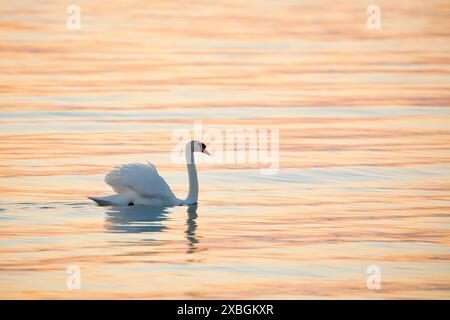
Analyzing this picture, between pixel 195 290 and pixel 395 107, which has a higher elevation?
pixel 395 107

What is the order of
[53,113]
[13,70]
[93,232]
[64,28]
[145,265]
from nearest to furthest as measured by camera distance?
[145,265]
[93,232]
[53,113]
[13,70]
[64,28]

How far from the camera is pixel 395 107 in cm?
2656

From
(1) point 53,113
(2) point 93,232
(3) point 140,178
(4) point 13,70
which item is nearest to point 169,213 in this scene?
(3) point 140,178

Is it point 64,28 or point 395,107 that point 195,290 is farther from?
point 64,28

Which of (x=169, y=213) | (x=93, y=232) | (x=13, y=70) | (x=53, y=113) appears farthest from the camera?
(x=13, y=70)
